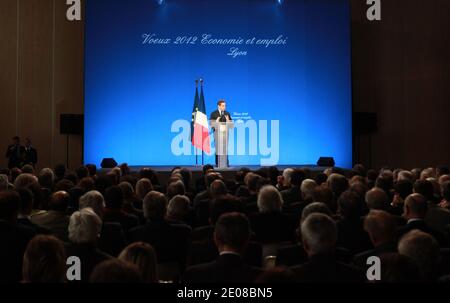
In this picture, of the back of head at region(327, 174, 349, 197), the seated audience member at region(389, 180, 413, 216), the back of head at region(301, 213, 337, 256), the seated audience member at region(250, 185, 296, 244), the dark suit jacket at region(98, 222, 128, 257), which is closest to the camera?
the back of head at region(301, 213, 337, 256)

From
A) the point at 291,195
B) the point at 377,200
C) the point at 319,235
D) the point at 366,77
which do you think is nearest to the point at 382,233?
the point at 319,235

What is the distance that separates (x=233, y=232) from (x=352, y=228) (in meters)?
1.50

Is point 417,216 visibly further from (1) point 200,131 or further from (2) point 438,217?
(1) point 200,131

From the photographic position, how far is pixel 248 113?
1293 centimetres

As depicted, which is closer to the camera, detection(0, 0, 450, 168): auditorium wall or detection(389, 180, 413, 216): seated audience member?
detection(389, 180, 413, 216): seated audience member

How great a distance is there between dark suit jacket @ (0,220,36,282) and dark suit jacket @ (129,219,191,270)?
768 mm

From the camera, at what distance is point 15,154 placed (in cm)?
1180

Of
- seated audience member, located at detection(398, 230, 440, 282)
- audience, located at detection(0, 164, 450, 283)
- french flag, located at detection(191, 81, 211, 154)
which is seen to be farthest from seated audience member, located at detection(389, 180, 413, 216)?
french flag, located at detection(191, 81, 211, 154)

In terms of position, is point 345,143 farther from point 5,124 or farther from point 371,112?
point 5,124

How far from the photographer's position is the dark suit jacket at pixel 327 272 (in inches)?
113

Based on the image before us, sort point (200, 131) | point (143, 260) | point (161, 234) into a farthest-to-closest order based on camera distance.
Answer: point (200, 131) → point (161, 234) → point (143, 260)

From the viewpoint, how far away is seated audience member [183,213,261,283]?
9.32 feet

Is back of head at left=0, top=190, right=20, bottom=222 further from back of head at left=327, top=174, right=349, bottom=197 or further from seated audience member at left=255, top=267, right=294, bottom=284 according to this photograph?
back of head at left=327, top=174, right=349, bottom=197

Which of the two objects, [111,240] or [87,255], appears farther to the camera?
[111,240]
